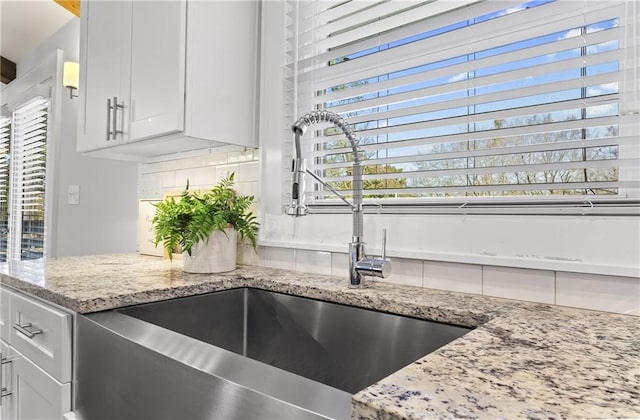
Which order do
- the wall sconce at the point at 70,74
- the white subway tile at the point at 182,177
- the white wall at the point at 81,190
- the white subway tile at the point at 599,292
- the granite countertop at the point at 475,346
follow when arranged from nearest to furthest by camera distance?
the granite countertop at the point at 475,346
the white subway tile at the point at 599,292
the white subway tile at the point at 182,177
the white wall at the point at 81,190
the wall sconce at the point at 70,74

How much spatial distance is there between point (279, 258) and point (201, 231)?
0.32m

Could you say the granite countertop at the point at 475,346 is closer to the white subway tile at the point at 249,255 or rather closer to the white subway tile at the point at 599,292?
the white subway tile at the point at 599,292

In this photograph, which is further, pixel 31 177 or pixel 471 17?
pixel 31 177

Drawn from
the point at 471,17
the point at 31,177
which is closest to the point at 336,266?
the point at 471,17

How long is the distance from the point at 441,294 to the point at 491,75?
0.61 meters

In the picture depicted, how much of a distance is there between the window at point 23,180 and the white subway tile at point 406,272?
3.11 metres

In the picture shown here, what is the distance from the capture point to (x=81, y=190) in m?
2.88

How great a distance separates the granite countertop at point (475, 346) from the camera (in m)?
0.46

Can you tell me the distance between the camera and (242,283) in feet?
4.45

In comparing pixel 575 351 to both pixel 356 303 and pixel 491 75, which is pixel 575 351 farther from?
pixel 491 75

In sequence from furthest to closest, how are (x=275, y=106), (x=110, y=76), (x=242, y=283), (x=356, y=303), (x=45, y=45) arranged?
(x=45, y=45), (x=110, y=76), (x=275, y=106), (x=242, y=283), (x=356, y=303)

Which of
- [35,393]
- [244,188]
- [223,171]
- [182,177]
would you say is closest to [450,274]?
[244,188]

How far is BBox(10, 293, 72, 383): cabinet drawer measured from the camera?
40.0 inches

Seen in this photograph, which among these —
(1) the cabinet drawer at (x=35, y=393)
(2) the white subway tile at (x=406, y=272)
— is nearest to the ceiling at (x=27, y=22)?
(1) the cabinet drawer at (x=35, y=393)
